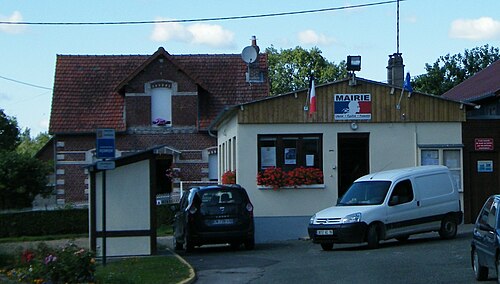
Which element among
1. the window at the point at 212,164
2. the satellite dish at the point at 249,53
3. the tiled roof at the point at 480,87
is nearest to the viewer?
the tiled roof at the point at 480,87

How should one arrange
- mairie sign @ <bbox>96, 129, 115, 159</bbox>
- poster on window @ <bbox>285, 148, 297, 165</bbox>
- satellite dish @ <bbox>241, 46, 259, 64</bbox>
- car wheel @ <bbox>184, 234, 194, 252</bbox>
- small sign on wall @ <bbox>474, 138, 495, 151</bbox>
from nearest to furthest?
mairie sign @ <bbox>96, 129, 115, 159</bbox> → car wheel @ <bbox>184, 234, 194, 252</bbox> → small sign on wall @ <bbox>474, 138, 495, 151</bbox> → poster on window @ <bbox>285, 148, 297, 165</bbox> → satellite dish @ <bbox>241, 46, 259, 64</bbox>

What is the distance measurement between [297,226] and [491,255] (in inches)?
579

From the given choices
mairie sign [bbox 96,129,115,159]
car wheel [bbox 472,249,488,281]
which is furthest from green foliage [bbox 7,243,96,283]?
car wheel [bbox 472,249,488,281]

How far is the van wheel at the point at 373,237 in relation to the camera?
22.9 m

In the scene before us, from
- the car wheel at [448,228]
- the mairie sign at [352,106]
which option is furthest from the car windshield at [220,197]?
the mairie sign at [352,106]

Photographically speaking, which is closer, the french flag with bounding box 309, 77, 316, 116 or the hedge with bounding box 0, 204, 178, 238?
the french flag with bounding box 309, 77, 316, 116

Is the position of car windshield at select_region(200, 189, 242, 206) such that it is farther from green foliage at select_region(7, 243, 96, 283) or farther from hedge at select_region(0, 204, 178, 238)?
hedge at select_region(0, 204, 178, 238)

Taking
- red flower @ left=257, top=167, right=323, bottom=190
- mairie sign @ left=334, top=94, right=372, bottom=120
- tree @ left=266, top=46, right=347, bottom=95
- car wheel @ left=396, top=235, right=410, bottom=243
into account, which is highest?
tree @ left=266, top=46, right=347, bottom=95

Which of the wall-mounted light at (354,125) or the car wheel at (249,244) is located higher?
the wall-mounted light at (354,125)

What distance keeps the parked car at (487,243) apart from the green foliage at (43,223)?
2161cm

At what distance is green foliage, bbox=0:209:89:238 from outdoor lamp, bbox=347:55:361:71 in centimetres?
1263

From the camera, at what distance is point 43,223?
114 ft

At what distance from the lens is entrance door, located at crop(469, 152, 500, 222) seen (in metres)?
29.0

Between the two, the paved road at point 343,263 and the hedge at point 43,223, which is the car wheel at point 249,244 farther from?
the hedge at point 43,223
